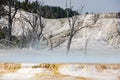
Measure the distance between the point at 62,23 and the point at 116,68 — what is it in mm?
34171

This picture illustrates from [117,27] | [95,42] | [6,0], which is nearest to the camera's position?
[6,0]

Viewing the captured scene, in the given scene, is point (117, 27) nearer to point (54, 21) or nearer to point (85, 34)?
point (85, 34)

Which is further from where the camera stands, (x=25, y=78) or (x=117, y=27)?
(x=117, y=27)

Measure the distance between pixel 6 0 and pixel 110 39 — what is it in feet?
43.3

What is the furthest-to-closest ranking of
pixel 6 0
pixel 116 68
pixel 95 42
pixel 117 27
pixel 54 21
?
pixel 54 21 < pixel 117 27 < pixel 95 42 < pixel 6 0 < pixel 116 68

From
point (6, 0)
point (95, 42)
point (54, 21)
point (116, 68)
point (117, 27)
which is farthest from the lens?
point (54, 21)

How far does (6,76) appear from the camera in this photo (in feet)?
8.57

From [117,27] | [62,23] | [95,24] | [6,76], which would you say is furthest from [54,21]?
[6,76]

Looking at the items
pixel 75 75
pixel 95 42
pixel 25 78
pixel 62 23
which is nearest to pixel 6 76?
pixel 25 78

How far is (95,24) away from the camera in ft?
111

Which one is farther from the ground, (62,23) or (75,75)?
(62,23)

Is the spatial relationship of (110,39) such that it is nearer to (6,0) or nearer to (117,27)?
(117,27)

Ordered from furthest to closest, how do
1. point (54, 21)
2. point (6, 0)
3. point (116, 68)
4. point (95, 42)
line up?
point (54, 21)
point (95, 42)
point (6, 0)
point (116, 68)

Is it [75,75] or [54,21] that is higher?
[54,21]
